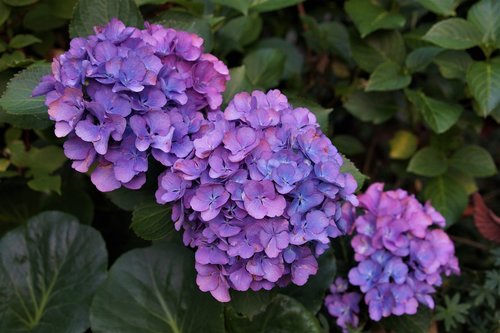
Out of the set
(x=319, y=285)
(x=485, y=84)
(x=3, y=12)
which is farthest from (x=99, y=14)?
(x=485, y=84)

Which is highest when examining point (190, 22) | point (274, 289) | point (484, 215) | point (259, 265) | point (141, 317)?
point (190, 22)

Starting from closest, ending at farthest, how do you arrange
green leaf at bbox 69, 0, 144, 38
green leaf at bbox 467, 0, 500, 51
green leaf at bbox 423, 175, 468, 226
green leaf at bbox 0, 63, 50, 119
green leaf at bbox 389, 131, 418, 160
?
green leaf at bbox 0, 63, 50, 119
green leaf at bbox 69, 0, 144, 38
green leaf at bbox 467, 0, 500, 51
green leaf at bbox 423, 175, 468, 226
green leaf at bbox 389, 131, 418, 160

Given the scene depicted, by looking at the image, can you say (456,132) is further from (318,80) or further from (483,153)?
(318,80)

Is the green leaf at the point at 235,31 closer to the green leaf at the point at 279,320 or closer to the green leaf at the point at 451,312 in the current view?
the green leaf at the point at 279,320

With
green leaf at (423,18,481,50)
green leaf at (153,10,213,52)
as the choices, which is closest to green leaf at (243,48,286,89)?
green leaf at (153,10,213,52)

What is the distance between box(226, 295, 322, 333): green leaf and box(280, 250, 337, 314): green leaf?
0.32ft

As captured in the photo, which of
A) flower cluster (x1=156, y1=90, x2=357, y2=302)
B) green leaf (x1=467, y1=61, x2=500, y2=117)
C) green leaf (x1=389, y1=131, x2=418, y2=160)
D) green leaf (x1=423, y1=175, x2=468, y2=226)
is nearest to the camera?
flower cluster (x1=156, y1=90, x2=357, y2=302)

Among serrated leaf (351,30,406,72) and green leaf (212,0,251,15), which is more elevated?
green leaf (212,0,251,15)

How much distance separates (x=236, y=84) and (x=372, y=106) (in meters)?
0.52

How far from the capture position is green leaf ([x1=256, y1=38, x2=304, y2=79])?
6.39ft

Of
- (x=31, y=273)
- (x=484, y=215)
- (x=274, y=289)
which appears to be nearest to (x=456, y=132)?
(x=484, y=215)

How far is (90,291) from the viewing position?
148 centimetres

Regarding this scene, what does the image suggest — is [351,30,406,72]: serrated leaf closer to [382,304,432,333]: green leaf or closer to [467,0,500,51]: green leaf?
[467,0,500,51]: green leaf

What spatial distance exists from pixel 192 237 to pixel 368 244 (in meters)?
0.46
